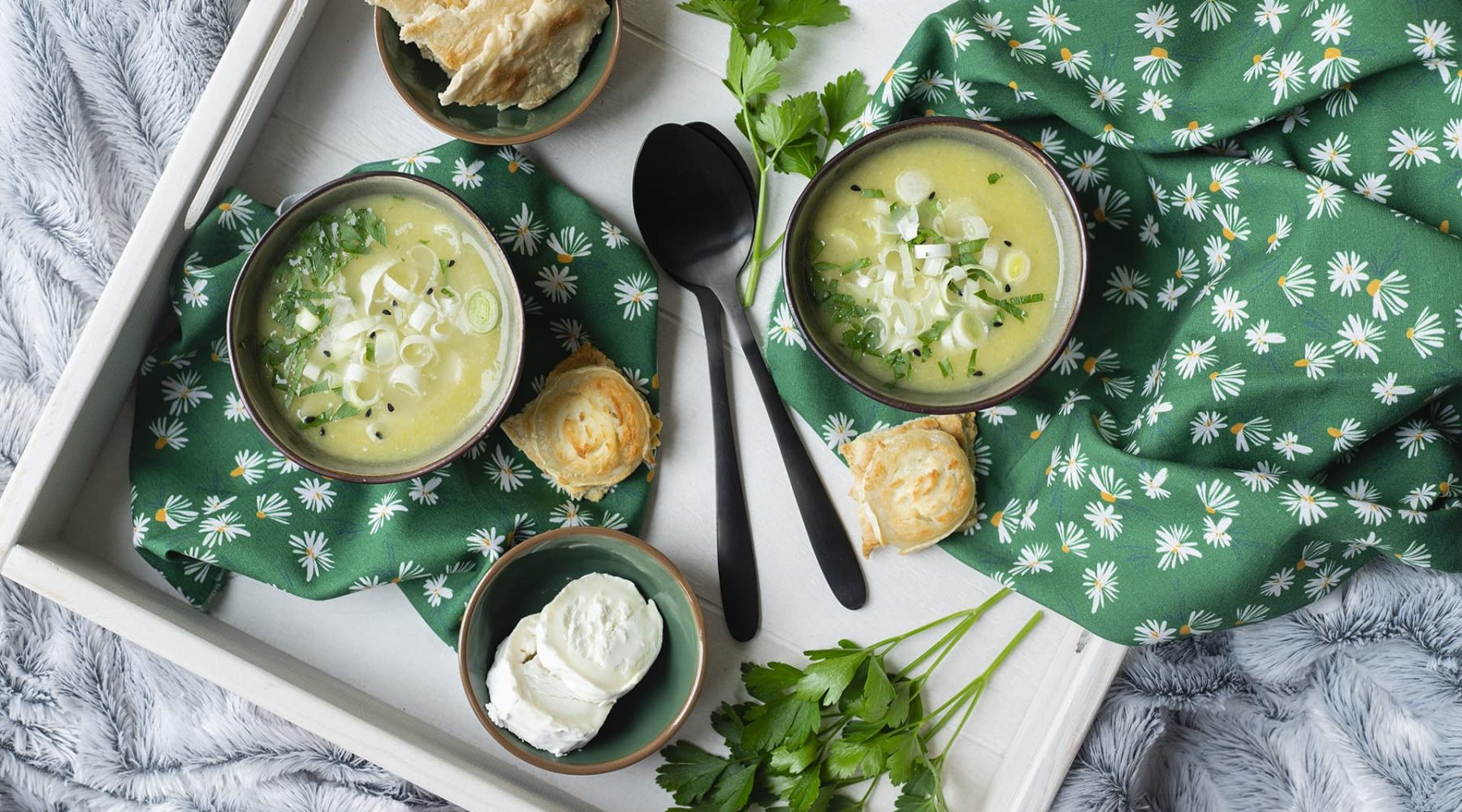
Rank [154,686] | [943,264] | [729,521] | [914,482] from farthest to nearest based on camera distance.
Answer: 1. [154,686]
2. [729,521]
3. [914,482]
4. [943,264]

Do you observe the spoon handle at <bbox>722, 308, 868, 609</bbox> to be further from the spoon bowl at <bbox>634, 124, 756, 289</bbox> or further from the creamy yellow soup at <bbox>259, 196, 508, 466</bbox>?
the creamy yellow soup at <bbox>259, 196, 508, 466</bbox>

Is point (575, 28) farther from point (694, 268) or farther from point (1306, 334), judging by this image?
point (1306, 334)

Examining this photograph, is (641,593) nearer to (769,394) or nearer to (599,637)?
(599,637)

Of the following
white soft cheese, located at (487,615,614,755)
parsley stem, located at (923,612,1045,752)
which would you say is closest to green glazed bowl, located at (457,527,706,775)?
white soft cheese, located at (487,615,614,755)

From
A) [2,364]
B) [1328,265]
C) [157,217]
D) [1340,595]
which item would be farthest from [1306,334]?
[2,364]

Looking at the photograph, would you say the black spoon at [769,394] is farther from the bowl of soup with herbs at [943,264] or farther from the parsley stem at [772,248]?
the bowl of soup with herbs at [943,264]

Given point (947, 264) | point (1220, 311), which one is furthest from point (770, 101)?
point (1220, 311)
